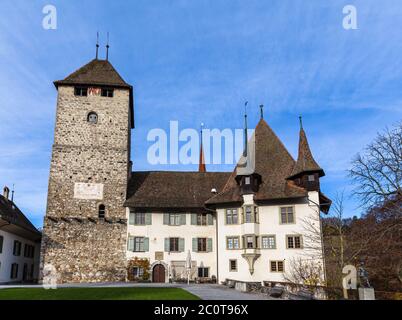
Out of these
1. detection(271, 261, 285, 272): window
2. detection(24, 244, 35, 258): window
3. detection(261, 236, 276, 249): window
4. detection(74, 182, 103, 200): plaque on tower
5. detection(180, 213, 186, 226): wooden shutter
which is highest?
detection(74, 182, 103, 200): plaque on tower

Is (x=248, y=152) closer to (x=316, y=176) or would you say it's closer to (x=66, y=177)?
(x=316, y=176)

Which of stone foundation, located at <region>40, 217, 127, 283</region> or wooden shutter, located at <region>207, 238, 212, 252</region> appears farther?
wooden shutter, located at <region>207, 238, 212, 252</region>

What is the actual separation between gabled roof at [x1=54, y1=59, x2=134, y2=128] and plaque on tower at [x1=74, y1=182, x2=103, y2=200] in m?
8.87

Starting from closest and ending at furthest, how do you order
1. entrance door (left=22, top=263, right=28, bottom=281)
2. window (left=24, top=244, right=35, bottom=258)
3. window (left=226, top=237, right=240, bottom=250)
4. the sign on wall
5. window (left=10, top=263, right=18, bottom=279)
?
window (left=226, top=237, right=240, bottom=250) < window (left=10, top=263, right=18, bottom=279) < the sign on wall < entrance door (left=22, top=263, right=28, bottom=281) < window (left=24, top=244, right=35, bottom=258)

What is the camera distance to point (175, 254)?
100 feet

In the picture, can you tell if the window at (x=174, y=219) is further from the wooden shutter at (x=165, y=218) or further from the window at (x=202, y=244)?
the window at (x=202, y=244)

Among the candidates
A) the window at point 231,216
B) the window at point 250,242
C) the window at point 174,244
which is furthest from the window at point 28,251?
the window at point 250,242

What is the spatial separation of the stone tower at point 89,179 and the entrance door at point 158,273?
7.59 ft

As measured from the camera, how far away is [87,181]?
3195 cm

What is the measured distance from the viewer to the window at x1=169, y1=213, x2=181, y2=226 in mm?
31281

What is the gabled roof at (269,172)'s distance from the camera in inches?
1136

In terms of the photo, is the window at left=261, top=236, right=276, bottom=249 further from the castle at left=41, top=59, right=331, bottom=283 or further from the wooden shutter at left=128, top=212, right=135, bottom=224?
the wooden shutter at left=128, top=212, right=135, bottom=224

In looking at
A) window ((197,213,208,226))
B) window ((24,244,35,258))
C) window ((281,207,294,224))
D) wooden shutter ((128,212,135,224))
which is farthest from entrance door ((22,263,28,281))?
window ((281,207,294,224))

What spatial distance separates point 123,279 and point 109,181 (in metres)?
7.90
